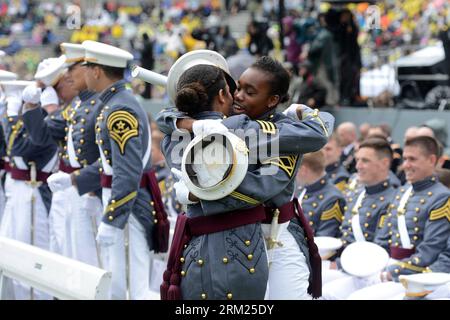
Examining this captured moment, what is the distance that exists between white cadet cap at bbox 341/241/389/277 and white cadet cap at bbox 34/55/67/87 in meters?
2.62

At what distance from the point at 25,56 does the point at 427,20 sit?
11.5m

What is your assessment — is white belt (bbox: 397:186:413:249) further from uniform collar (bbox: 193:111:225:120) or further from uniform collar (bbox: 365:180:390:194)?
uniform collar (bbox: 193:111:225:120)

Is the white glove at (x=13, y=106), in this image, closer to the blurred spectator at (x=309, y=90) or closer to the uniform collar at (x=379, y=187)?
the uniform collar at (x=379, y=187)

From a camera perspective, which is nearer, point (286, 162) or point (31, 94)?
point (286, 162)

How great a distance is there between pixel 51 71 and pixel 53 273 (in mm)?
2562

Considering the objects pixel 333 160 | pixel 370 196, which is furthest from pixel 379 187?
pixel 333 160

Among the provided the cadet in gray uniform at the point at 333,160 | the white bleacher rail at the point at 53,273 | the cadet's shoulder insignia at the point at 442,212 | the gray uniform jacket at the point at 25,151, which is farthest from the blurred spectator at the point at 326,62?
the white bleacher rail at the point at 53,273

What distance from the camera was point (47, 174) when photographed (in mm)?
7707

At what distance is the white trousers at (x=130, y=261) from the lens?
6.29 meters

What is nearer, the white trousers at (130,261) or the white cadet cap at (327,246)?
the white trousers at (130,261)

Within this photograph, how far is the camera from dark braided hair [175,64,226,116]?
4.00m

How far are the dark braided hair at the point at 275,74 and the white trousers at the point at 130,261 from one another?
2.27 meters

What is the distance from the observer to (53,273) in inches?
203

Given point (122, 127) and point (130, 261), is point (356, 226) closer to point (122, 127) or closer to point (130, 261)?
point (130, 261)
